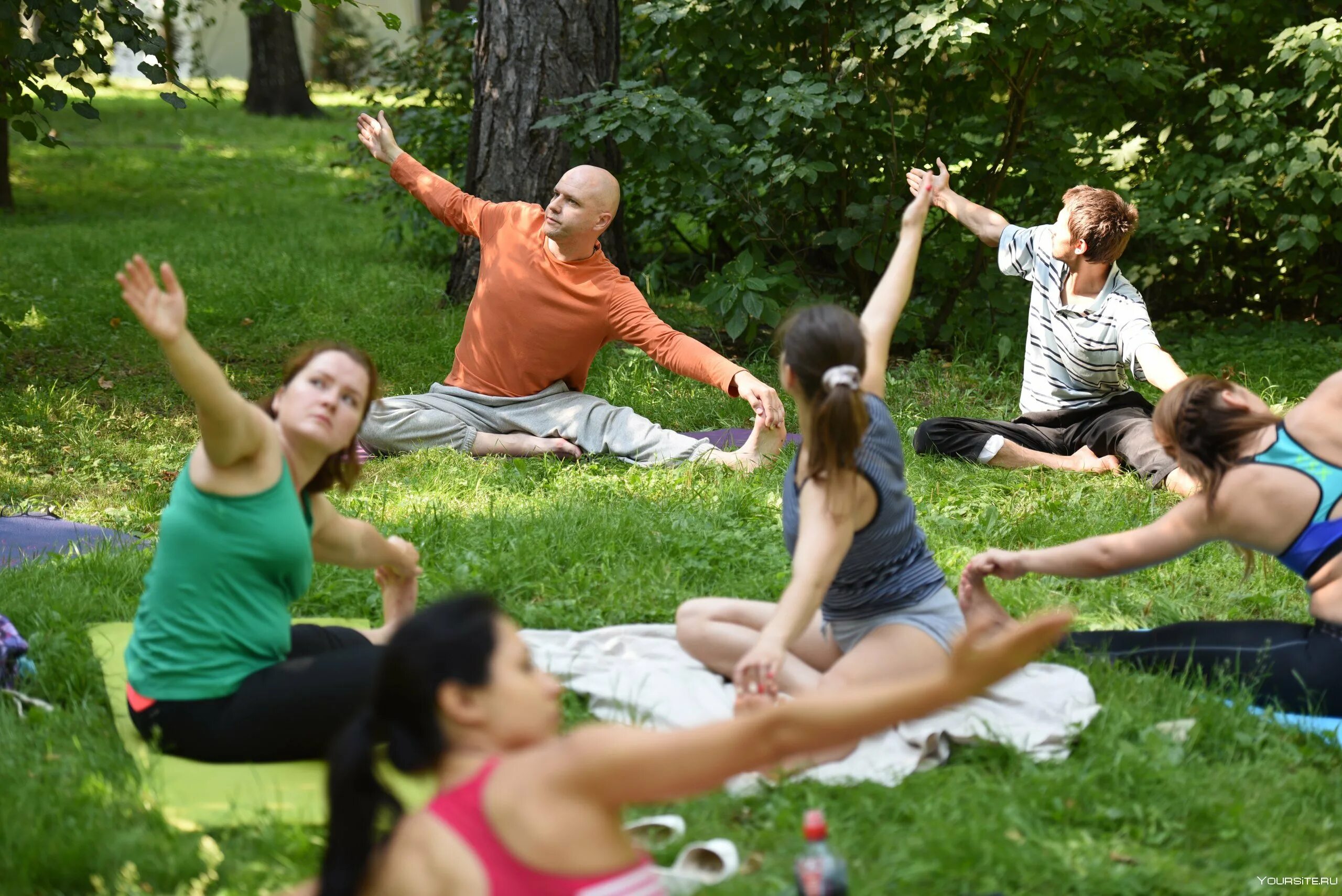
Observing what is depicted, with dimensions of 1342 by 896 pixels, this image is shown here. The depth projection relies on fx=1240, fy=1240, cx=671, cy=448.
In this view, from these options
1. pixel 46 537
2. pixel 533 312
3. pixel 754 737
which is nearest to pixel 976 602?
pixel 754 737

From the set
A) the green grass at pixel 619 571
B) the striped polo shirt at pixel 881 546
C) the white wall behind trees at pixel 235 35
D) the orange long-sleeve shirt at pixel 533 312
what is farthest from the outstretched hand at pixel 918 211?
the white wall behind trees at pixel 235 35

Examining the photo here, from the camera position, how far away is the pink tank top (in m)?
1.84

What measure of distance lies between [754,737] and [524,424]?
4291 mm

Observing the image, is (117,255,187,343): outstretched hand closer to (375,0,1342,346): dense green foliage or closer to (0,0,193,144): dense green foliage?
(0,0,193,144): dense green foliage

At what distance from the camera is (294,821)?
9.02 feet

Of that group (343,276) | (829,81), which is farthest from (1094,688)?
(343,276)

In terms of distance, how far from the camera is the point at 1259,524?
3242 mm

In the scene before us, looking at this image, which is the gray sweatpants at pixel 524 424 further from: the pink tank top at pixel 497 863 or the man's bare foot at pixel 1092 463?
the pink tank top at pixel 497 863

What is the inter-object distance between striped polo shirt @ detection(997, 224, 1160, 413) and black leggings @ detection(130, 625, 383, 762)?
370 cm

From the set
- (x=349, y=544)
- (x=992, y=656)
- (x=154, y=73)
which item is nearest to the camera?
(x=992, y=656)

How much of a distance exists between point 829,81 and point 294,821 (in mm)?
5414

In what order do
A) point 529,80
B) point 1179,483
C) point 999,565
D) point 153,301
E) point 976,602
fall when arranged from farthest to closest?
point 529,80
point 1179,483
point 976,602
point 999,565
point 153,301

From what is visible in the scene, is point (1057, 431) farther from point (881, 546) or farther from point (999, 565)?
point (881, 546)

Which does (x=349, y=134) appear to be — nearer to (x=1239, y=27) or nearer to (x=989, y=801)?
(x=1239, y=27)
